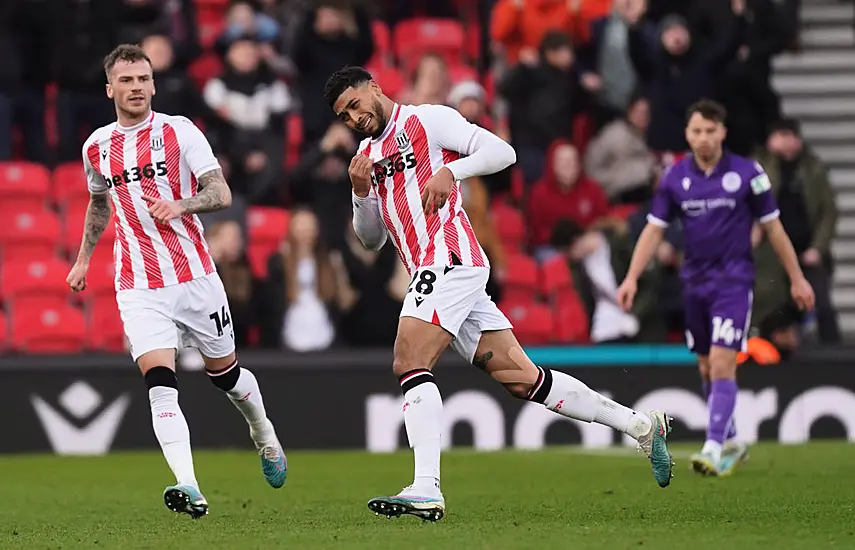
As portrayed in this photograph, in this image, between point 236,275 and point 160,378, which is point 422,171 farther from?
point 236,275

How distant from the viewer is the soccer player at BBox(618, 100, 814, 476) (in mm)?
10258

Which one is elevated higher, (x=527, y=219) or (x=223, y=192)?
(x=223, y=192)

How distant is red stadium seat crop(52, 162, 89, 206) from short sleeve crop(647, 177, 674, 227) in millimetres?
6391

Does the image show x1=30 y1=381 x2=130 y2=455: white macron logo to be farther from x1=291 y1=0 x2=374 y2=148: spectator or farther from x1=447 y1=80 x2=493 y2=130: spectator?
x1=447 y1=80 x2=493 y2=130: spectator

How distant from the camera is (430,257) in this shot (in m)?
7.65

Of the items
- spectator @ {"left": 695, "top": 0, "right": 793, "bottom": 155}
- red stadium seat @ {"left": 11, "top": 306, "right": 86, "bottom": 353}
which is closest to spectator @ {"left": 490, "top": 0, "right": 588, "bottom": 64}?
spectator @ {"left": 695, "top": 0, "right": 793, "bottom": 155}

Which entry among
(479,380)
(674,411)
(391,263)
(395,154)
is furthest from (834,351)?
(395,154)

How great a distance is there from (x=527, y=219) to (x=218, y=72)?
366 centimetres

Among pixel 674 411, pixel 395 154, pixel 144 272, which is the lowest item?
pixel 674 411

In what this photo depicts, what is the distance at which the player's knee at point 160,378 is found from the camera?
7.94m

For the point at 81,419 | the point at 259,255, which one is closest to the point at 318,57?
the point at 259,255

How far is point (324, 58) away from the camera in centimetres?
1580

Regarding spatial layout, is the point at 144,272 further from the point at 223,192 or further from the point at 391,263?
the point at 391,263

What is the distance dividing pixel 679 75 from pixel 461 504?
27.6 ft
